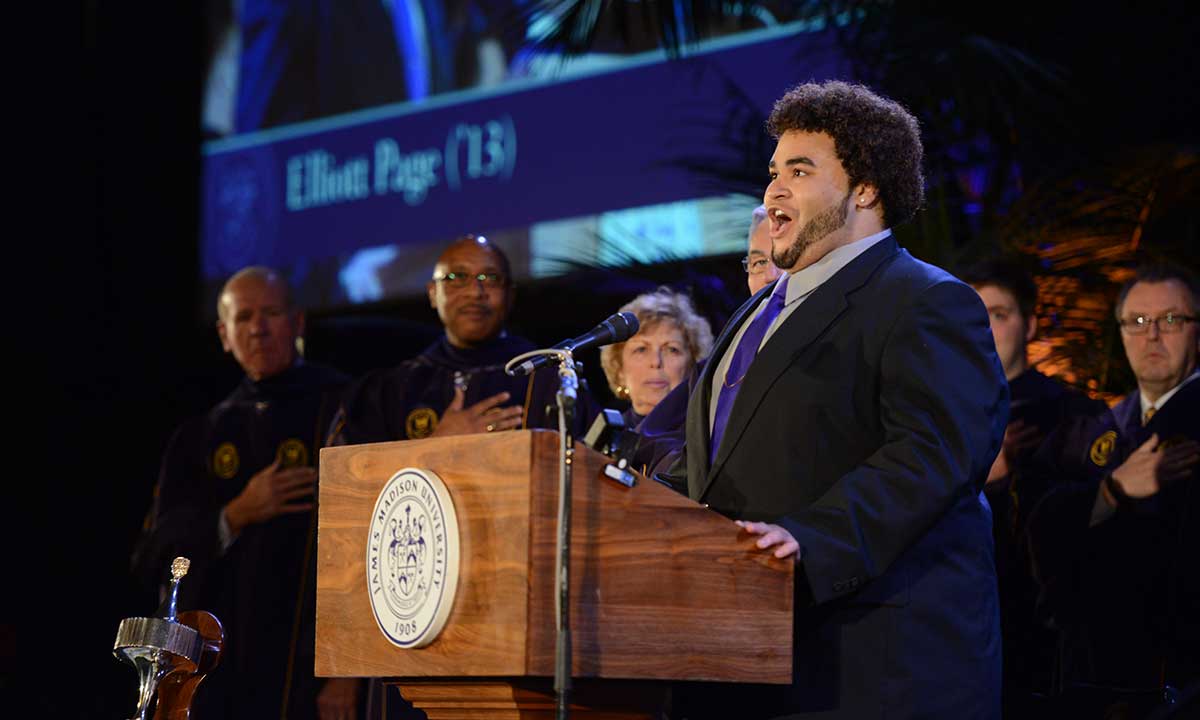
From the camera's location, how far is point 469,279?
17.4 feet

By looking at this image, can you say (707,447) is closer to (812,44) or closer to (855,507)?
(855,507)

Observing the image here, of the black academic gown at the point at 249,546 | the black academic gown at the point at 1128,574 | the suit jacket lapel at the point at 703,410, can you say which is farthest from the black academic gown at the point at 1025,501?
the black academic gown at the point at 249,546

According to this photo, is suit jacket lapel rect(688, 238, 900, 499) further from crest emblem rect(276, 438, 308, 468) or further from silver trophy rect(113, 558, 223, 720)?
crest emblem rect(276, 438, 308, 468)

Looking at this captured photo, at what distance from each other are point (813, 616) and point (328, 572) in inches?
33.4

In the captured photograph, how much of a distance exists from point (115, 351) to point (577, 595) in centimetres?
687

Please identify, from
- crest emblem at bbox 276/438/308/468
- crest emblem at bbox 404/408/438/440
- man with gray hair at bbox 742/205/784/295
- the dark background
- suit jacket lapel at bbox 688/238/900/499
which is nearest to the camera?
suit jacket lapel at bbox 688/238/900/499

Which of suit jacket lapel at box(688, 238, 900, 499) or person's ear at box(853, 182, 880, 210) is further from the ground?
person's ear at box(853, 182, 880, 210)

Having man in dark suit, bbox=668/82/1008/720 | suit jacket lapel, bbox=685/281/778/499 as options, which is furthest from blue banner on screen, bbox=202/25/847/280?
man in dark suit, bbox=668/82/1008/720

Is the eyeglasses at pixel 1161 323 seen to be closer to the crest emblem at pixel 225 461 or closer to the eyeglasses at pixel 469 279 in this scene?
the eyeglasses at pixel 469 279

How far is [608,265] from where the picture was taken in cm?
611

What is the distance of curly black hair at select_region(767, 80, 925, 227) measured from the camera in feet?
9.60

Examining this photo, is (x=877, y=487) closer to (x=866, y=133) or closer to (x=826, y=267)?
(x=826, y=267)

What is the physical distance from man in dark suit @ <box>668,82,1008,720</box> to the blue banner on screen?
3.03 meters

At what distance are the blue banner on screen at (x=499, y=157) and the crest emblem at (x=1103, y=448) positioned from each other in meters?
1.86
